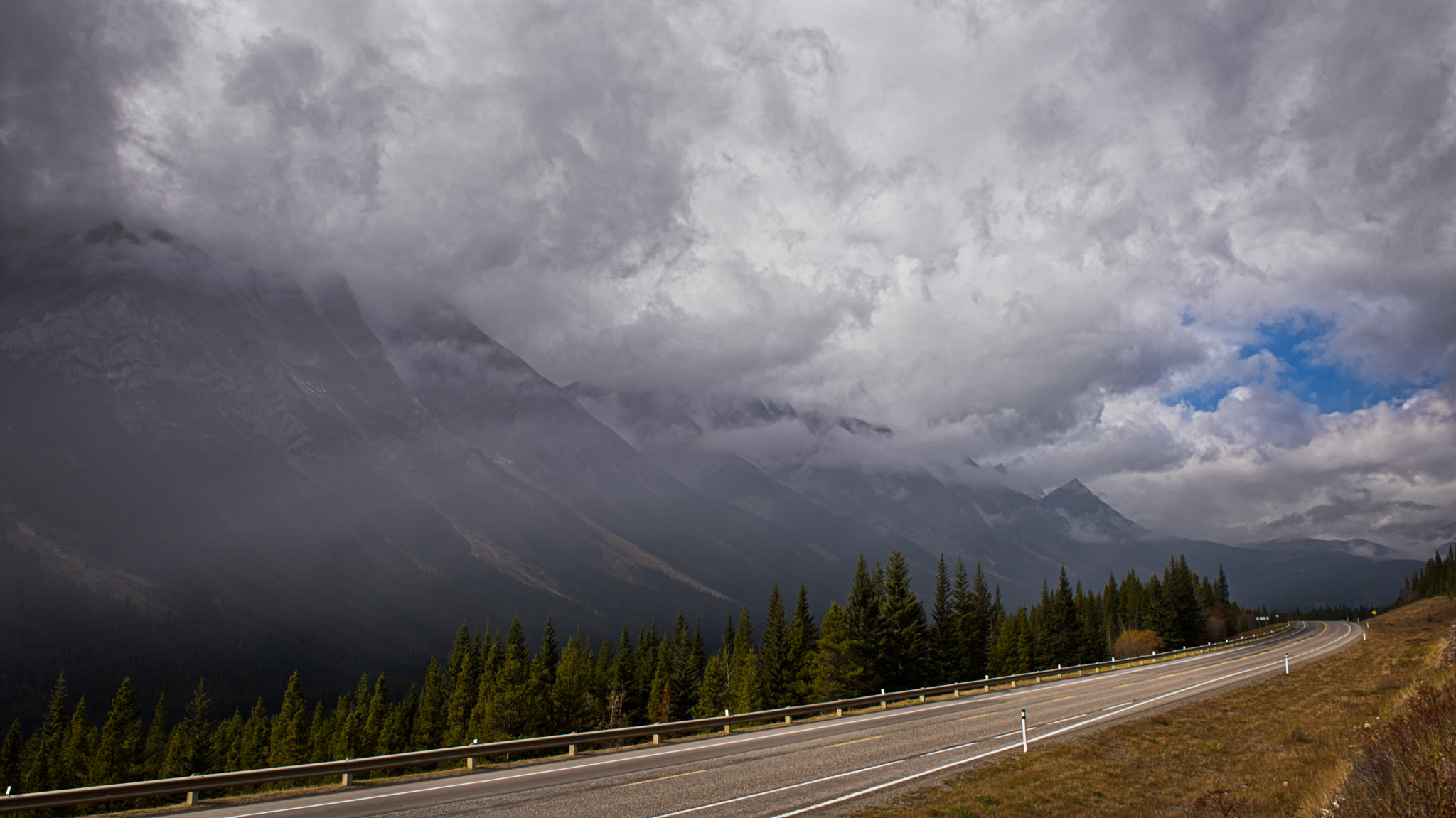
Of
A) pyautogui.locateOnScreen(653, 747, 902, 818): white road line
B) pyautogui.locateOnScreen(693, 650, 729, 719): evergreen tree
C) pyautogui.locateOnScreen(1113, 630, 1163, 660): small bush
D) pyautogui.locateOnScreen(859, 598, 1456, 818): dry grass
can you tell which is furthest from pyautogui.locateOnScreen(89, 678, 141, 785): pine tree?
pyautogui.locateOnScreen(1113, 630, 1163, 660): small bush

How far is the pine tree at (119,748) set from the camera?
256ft

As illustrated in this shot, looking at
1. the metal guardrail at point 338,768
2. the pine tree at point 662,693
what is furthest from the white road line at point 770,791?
the pine tree at point 662,693

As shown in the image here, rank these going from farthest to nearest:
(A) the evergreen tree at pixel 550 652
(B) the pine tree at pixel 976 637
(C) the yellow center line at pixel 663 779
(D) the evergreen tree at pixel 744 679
A: 1. (A) the evergreen tree at pixel 550 652
2. (B) the pine tree at pixel 976 637
3. (D) the evergreen tree at pixel 744 679
4. (C) the yellow center line at pixel 663 779

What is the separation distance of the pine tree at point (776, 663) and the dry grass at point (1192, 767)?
42.3 metres

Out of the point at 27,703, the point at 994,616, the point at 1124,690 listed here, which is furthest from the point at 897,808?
the point at 27,703

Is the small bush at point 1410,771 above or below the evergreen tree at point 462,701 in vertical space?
above

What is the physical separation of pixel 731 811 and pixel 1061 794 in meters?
6.94

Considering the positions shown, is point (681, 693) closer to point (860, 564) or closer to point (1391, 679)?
point (860, 564)

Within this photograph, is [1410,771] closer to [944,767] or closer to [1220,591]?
[944,767]

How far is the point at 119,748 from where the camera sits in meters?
80.5

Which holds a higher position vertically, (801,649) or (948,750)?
(948,750)

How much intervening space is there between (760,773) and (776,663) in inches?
2095

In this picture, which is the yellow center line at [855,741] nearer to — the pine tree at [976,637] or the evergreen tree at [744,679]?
the evergreen tree at [744,679]

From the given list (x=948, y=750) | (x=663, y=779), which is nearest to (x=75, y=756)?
(x=663, y=779)
